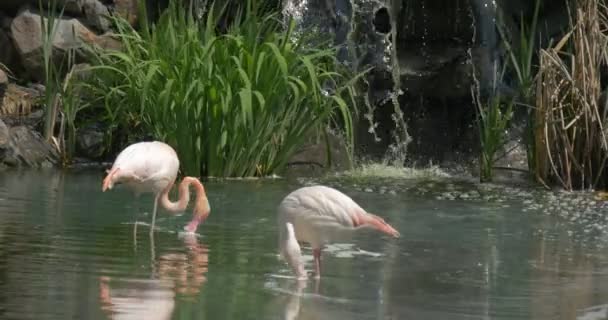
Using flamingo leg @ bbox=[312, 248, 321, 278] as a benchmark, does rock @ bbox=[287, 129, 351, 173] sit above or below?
above

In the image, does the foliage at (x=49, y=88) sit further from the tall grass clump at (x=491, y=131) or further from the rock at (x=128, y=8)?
the tall grass clump at (x=491, y=131)

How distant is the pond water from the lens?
4961 millimetres

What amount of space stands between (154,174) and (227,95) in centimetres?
296

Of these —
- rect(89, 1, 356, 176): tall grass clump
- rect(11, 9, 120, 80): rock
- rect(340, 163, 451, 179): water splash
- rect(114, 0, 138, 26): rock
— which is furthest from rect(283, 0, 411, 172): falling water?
rect(89, 1, 356, 176): tall grass clump

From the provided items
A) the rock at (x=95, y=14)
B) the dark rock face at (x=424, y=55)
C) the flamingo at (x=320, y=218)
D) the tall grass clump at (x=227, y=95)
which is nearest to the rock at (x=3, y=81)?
the rock at (x=95, y=14)

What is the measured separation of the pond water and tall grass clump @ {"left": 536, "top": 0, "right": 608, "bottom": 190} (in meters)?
0.44

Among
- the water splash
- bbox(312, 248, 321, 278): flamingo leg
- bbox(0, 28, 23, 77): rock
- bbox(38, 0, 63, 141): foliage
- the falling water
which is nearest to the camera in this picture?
bbox(312, 248, 321, 278): flamingo leg

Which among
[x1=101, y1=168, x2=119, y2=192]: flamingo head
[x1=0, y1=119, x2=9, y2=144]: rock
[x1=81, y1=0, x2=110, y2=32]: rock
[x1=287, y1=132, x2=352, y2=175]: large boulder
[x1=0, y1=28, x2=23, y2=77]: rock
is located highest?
[x1=81, y1=0, x2=110, y2=32]: rock

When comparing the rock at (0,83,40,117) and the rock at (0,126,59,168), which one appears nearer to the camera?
the rock at (0,126,59,168)

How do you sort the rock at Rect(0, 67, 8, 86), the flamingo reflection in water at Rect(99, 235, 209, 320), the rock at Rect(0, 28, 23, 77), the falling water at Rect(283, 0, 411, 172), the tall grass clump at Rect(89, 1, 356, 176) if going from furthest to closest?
the rock at Rect(0, 28, 23, 77) → the falling water at Rect(283, 0, 411, 172) → the rock at Rect(0, 67, 8, 86) → the tall grass clump at Rect(89, 1, 356, 176) → the flamingo reflection in water at Rect(99, 235, 209, 320)

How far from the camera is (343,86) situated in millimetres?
10578

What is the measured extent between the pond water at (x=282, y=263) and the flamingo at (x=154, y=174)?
0.14m

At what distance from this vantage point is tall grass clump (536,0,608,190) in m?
9.35

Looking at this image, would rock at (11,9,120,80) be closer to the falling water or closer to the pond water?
the falling water
